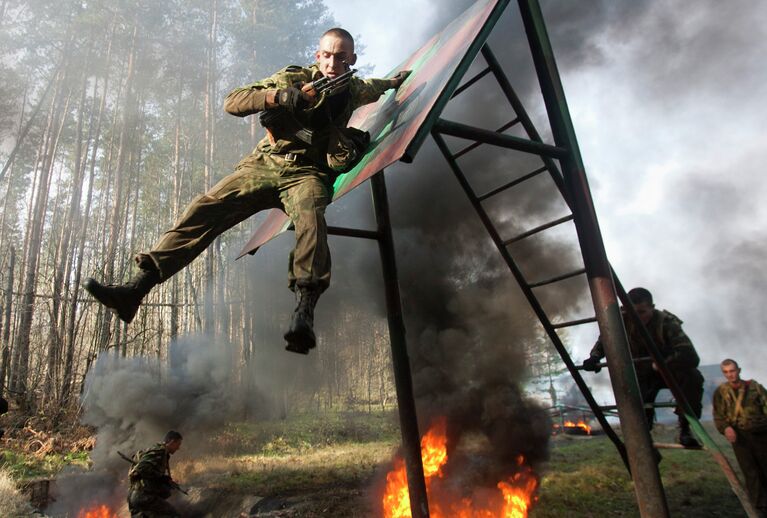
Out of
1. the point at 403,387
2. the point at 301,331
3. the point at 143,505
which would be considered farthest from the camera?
the point at 143,505

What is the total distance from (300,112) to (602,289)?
2514mm

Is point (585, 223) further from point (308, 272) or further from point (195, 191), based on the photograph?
point (195, 191)

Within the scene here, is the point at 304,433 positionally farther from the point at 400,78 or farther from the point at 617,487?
the point at 400,78

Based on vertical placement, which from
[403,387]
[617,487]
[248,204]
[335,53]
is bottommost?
[617,487]

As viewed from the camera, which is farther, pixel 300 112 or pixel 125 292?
pixel 300 112

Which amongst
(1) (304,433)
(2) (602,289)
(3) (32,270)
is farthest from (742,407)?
(3) (32,270)

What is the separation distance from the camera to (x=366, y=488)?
29.8 feet

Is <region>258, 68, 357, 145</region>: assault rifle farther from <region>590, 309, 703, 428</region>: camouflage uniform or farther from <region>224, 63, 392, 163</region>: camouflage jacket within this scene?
<region>590, 309, 703, 428</region>: camouflage uniform

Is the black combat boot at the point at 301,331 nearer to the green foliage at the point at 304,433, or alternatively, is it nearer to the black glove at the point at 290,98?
the black glove at the point at 290,98

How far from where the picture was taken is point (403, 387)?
153 inches

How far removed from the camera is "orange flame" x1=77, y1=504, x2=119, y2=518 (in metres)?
9.47

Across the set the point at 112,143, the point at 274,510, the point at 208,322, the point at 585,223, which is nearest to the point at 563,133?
the point at 585,223

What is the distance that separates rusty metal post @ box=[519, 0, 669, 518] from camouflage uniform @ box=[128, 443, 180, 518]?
7.20 meters

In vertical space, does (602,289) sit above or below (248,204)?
below
